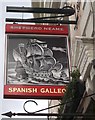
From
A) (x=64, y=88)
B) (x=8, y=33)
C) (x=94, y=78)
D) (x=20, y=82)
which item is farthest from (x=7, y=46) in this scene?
(x=94, y=78)

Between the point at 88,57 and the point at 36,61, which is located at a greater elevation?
the point at 88,57

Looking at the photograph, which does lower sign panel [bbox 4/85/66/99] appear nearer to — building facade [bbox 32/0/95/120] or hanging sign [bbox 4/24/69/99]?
hanging sign [bbox 4/24/69/99]

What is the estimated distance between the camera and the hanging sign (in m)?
10.8

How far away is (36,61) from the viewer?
11.3 m

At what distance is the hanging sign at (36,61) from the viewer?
425 inches

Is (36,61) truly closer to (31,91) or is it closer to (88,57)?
(31,91)

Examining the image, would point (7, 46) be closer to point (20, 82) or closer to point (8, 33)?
point (8, 33)

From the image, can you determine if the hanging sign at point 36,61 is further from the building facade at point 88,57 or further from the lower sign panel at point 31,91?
the building facade at point 88,57

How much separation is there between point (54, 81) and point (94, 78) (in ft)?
5.31

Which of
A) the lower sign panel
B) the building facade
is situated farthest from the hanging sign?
the building facade

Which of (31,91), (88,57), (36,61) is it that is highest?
(88,57)

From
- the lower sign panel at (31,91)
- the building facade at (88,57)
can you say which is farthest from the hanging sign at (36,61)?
the building facade at (88,57)

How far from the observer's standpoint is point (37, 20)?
11508mm

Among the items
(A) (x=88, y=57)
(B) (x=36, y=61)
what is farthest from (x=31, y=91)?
(A) (x=88, y=57)
